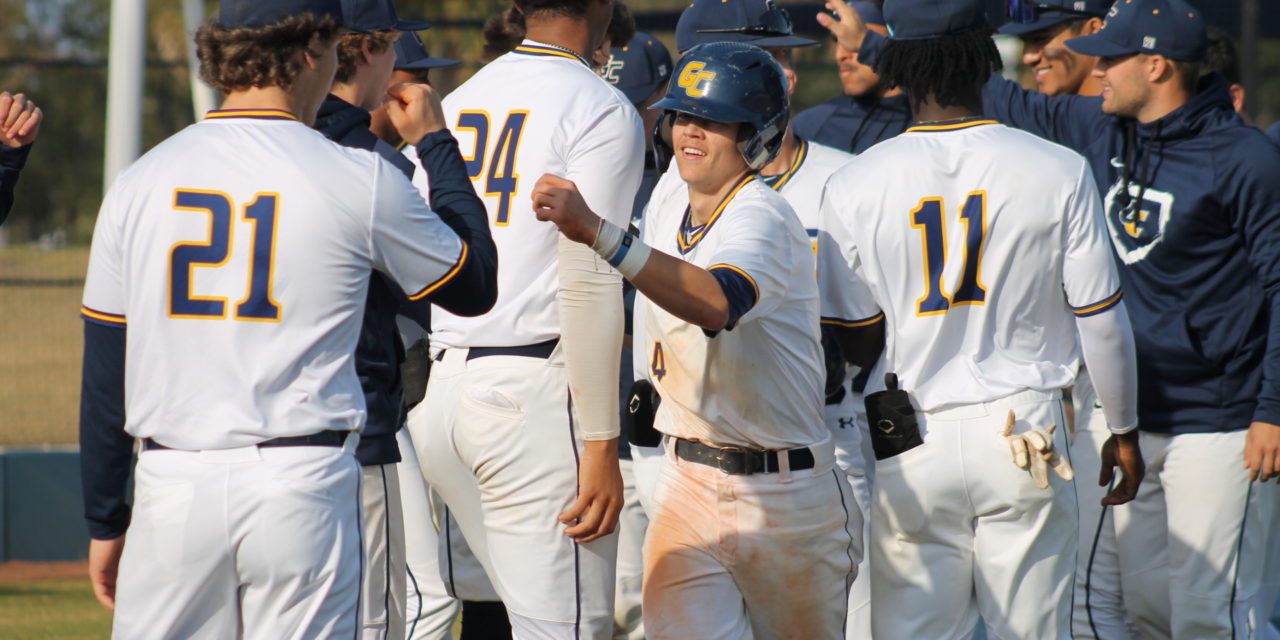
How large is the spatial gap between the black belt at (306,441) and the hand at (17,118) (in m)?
1.33

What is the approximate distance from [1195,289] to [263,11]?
3.19 meters

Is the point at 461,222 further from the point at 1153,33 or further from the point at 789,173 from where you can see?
the point at 1153,33

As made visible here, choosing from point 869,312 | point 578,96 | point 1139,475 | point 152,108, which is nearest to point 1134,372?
point 1139,475

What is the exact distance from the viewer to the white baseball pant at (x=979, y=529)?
383 centimetres

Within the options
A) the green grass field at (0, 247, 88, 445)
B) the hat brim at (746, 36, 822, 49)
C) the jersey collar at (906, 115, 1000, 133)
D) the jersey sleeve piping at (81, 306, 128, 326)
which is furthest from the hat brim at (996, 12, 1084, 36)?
the green grass field at (0, 247, 88, 445)

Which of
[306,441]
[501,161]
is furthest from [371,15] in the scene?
[306,441]

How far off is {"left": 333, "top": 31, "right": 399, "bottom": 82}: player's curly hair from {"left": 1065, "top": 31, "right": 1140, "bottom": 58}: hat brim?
2.35 meters

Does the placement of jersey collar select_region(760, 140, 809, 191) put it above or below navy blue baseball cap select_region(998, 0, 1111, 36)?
below

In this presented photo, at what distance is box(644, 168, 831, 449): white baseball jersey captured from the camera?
3.60m

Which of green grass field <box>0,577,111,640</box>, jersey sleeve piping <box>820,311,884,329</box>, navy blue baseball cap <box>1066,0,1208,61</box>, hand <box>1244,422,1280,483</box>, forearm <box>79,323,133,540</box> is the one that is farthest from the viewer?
green grass field <box>0,577,111,640</box>

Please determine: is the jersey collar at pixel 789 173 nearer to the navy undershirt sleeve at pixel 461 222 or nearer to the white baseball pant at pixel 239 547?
the navy undershirt sleeve at pixel 461 222

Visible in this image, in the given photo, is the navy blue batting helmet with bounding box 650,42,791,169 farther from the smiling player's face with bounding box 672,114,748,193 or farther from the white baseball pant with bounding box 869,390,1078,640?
the white baseball pant with bounding box 869,390,1078,640

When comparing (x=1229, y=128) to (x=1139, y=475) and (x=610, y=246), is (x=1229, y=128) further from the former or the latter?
(x=610, y=246)

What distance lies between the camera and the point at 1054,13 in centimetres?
587
